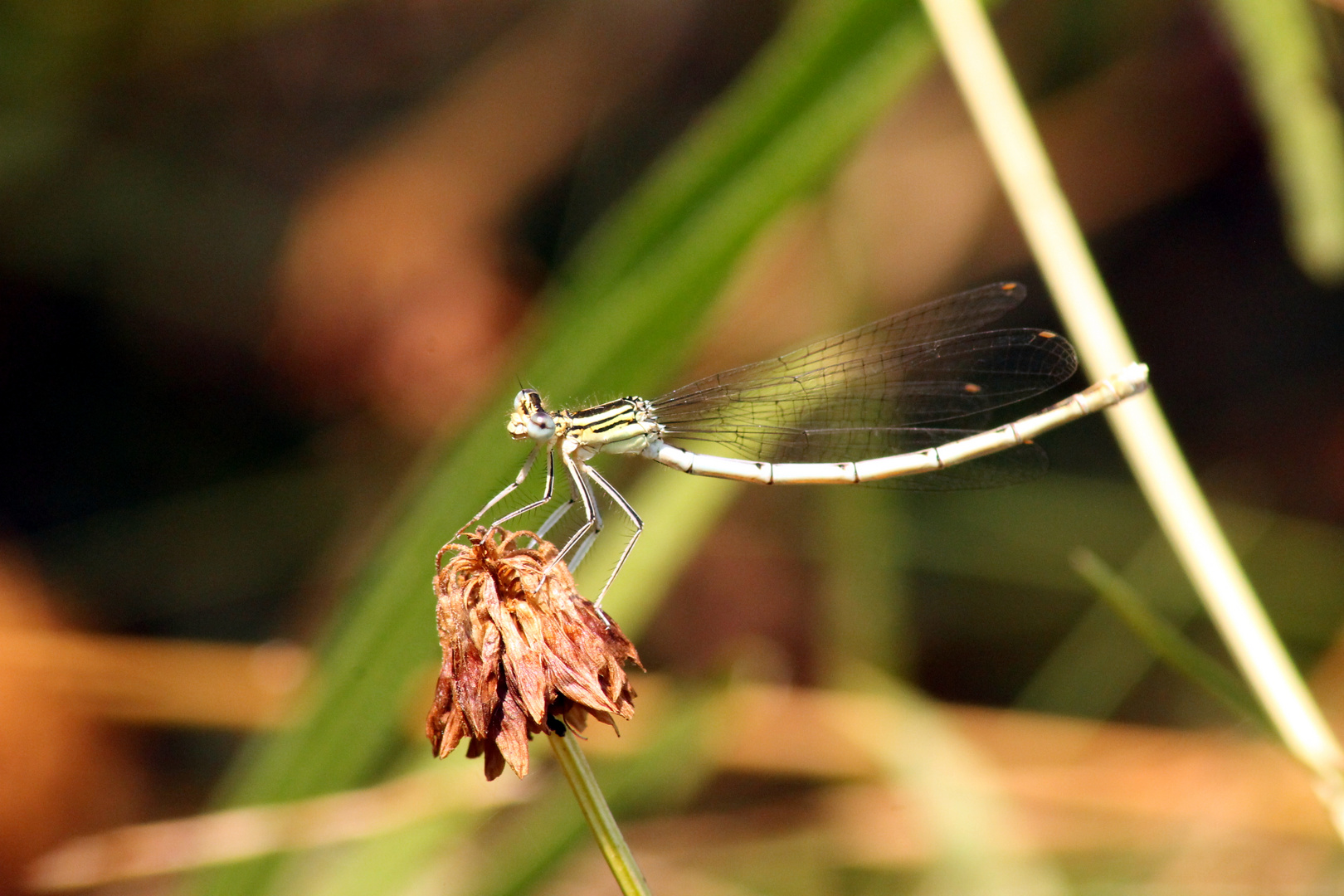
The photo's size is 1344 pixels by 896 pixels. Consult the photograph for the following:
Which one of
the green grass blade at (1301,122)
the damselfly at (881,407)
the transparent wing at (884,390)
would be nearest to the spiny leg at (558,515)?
the damselfly at (881,407)

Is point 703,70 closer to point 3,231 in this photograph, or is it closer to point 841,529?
point 841,529

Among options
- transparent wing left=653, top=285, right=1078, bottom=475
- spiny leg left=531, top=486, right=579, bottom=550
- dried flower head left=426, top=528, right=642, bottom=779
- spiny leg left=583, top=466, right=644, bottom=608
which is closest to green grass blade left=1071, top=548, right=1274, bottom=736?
dried flower head left=426, top=528, right=642, bottom=779

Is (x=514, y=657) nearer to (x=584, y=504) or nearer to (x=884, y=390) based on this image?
(x=584, y=504)

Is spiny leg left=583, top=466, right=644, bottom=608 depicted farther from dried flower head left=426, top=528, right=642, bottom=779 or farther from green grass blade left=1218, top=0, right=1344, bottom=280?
green grass blade left=1218, top=0, right=1344, bottom=280

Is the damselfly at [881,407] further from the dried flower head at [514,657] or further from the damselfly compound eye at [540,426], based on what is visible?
the dried flower head at [514,657]

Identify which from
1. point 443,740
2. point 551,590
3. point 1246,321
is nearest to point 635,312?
point 551,590

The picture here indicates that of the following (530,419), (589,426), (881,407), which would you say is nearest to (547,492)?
(530,419)
